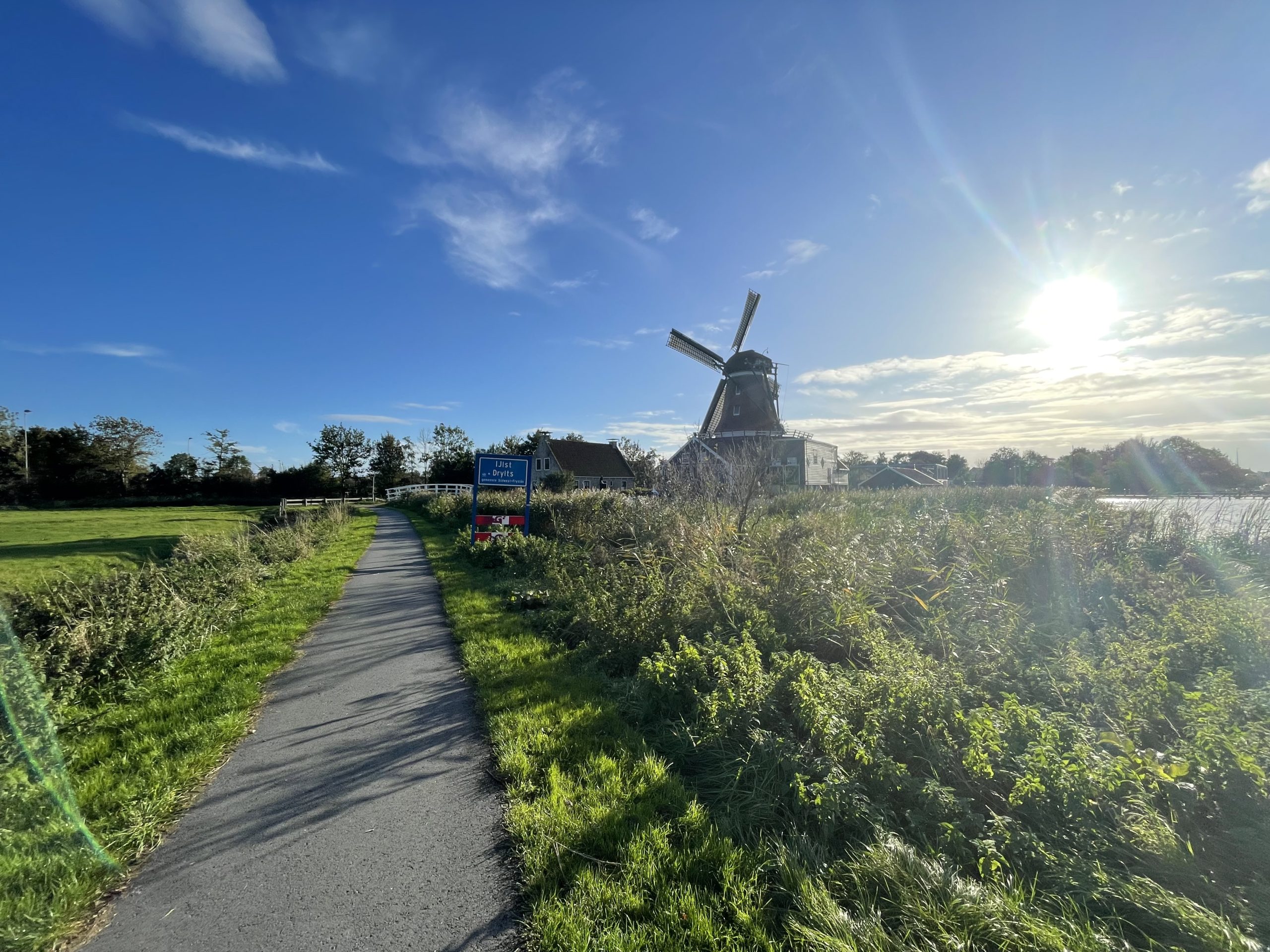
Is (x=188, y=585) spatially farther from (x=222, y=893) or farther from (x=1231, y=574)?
(x=1231, y=574)

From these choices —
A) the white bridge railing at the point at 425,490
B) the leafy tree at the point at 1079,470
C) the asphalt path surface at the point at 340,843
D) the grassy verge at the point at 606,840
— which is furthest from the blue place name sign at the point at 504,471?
the leafy tree at the point at 1079,470

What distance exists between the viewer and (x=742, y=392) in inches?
1457

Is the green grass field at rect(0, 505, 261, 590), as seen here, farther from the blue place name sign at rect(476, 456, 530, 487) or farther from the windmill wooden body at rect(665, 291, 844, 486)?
the windmill wooden body at rect(665, 291, 844, 486)

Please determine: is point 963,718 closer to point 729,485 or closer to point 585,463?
point 729,485

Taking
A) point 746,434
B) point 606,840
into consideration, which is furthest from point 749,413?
point 606,840

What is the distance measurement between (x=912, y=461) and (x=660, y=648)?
272 feet

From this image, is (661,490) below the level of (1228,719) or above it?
above

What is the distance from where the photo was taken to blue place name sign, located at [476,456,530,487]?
14.1 meters

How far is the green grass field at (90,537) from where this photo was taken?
1199 centimetres

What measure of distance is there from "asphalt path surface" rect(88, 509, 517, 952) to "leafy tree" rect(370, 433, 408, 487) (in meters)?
61.6

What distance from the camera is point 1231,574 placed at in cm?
759

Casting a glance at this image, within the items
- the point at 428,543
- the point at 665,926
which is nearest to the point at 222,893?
the point at 665,926

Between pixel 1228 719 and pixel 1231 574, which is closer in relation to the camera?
pixel 1228 719

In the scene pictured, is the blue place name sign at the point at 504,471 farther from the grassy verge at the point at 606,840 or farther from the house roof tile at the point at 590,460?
the house roof tile at the point at 590,460
